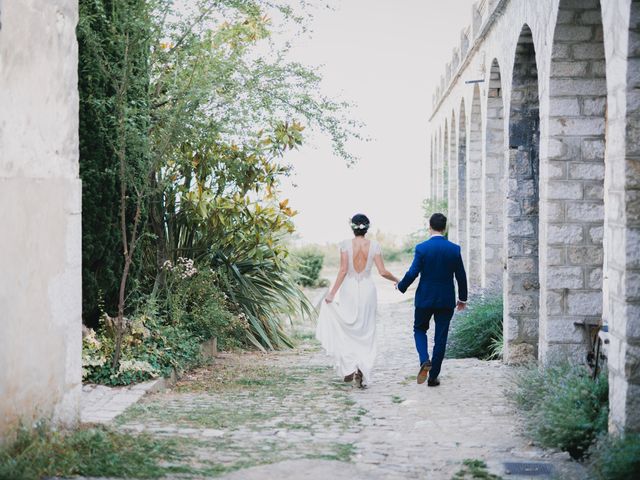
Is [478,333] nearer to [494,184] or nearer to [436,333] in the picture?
[494,184]

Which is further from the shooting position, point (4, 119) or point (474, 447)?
point (474, 447)

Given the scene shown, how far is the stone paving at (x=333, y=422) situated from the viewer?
508 cm

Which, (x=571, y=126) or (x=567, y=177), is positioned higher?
(x=571, y=126)

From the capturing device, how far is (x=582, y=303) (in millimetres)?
7523

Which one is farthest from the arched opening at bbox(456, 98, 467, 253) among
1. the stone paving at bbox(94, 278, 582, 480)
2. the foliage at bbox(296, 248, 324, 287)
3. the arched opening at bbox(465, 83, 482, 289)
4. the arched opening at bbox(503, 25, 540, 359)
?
the stone paving at bbox(94, 278, 582, 480)

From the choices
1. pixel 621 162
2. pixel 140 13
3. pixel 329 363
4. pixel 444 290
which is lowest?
pixel 329 363

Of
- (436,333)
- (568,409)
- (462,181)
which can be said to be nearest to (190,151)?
(436,333)

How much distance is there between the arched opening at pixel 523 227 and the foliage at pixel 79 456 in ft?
15.5

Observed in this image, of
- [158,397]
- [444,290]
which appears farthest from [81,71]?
[444,290]

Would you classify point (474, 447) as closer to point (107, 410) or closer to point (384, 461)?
point (384, 461)

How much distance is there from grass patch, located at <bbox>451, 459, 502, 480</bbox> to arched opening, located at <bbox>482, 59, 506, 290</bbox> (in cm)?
613

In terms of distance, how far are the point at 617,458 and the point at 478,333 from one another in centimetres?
594

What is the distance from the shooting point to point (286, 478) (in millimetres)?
4742

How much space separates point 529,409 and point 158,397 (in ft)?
10.00
